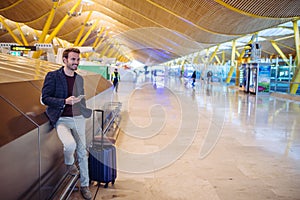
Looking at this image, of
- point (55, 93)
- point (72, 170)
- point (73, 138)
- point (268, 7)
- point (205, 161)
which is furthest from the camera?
point (268, 7)

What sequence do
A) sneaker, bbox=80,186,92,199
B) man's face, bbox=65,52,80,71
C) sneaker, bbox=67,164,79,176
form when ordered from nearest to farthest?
man's face, bbox=65,52,80,71
sneaker, bbox=80,186,92,199
sneaker, bbox=67,164,79,176

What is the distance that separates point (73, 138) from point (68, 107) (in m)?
0.37

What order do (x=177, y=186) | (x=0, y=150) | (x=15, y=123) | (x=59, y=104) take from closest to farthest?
(x=0, y=150), (x=15, y=123), (x=59, y=104), (x=177, y=186)

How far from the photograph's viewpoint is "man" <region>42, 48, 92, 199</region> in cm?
321

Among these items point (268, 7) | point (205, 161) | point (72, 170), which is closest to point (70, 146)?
point (72, 170)

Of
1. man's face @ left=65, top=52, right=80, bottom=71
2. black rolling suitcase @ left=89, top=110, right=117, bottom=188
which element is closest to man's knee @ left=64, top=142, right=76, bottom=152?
black rolling suitcase @ left=89, top=110, right=117, bottom=188

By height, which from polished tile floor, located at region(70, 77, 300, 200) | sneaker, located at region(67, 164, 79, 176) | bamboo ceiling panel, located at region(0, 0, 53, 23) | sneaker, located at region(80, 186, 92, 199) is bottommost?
polished tile floor, located at region(70, 77, 300, 200)

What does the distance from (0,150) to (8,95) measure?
0.83m

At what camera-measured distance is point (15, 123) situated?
2.71m

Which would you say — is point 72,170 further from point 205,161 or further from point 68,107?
point 205,161

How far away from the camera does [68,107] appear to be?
3422 millimetres

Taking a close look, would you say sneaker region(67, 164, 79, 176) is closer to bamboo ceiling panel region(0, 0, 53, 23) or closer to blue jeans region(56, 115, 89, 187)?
blue jeans region(56, 115, 89, 187)

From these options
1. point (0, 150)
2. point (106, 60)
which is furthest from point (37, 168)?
point (106, 60)

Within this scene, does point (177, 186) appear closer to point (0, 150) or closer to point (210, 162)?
point (210, 162)
